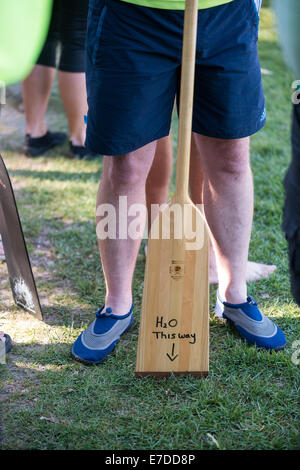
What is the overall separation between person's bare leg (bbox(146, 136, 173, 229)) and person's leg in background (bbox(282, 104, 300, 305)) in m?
1.05

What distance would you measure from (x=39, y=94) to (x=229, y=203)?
222cm

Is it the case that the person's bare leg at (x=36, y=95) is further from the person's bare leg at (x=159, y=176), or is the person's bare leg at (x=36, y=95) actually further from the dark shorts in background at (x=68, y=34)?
the person's bare leg at (x=159, y=176)

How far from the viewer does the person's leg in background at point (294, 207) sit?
1.19 metres

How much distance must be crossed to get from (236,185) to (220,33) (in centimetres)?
49

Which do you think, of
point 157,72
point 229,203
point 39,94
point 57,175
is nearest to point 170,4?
point 157,72

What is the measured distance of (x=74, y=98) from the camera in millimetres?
3617

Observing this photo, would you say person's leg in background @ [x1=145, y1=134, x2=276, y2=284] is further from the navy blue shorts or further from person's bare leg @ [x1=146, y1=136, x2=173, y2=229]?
the navy blue shorts

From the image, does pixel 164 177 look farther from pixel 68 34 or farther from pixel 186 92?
pixel 68 34

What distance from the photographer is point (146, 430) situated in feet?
5.29

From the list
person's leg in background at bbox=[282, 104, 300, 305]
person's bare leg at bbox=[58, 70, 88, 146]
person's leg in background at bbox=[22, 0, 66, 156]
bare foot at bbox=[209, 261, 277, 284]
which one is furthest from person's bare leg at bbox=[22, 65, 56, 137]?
person's leg in background at bbox=[282, 104, 300, 305]

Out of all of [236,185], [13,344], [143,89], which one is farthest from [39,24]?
[13,344]

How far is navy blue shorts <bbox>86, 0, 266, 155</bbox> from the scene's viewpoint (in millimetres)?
1648
